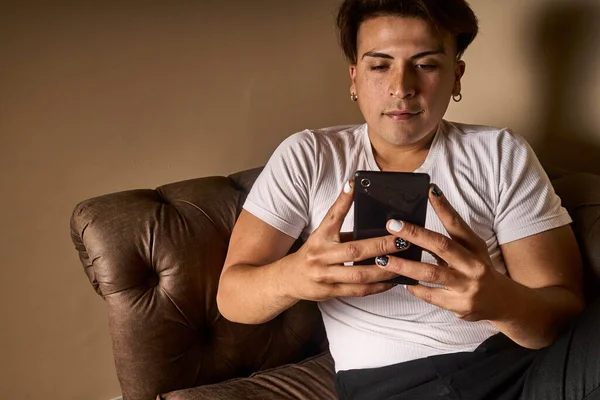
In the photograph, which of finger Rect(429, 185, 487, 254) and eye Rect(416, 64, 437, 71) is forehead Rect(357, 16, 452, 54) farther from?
finger Rect(429, 185, 487, 254)

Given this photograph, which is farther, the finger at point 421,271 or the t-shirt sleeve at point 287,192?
the t-shirt sleeve at point 287,192

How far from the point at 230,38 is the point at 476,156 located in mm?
704

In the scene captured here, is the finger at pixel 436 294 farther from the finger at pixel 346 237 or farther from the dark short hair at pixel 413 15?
the dark short hair at pixel 413 15

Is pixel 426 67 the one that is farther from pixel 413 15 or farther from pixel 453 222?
pixel 453 222

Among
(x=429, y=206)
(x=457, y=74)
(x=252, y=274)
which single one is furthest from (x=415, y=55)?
(x=252, y=274)

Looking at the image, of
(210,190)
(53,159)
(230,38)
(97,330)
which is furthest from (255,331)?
(230,38)

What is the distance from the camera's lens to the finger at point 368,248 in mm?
781

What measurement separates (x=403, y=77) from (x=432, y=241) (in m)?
0.40

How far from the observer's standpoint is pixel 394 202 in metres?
0.81

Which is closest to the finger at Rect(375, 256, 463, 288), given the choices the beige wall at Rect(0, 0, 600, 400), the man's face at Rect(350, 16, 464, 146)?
the man's face at Rect(350, 16, 464, 146)

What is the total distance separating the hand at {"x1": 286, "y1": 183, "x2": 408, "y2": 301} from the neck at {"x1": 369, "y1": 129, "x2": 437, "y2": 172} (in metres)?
0.37

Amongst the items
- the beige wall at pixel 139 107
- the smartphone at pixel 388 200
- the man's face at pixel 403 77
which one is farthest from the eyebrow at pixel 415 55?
the beige wall at pixel 139 107

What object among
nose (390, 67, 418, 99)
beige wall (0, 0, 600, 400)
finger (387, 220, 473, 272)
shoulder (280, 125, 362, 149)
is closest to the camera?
finger (387, 220, 473, 272)

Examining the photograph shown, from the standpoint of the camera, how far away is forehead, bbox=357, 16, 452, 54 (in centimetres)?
106
